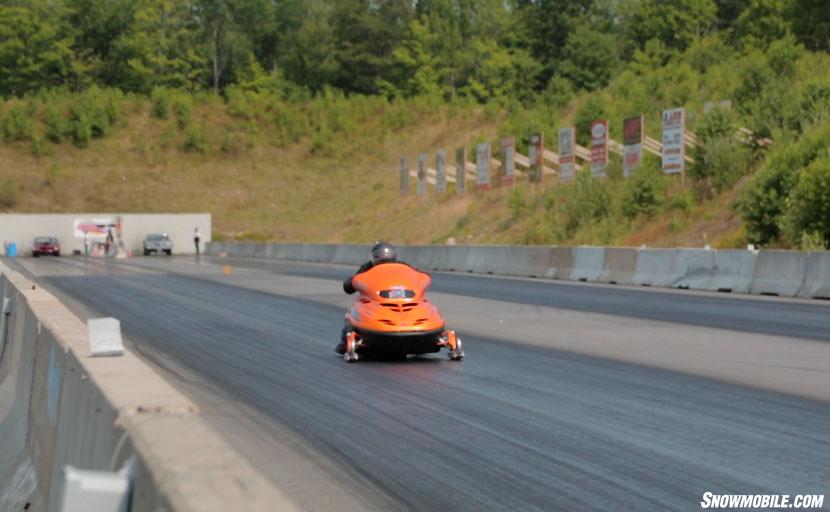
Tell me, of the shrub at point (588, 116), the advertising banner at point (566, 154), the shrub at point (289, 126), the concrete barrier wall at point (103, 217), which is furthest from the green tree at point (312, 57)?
the advertising banner at point (566, 154)

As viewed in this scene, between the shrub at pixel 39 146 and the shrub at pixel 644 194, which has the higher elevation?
the shrub at pixel 39 146

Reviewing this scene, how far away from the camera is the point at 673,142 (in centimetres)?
4103

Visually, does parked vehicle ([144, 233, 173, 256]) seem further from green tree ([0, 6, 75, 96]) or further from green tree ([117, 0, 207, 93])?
green tree ([117, 0, 207, 93])

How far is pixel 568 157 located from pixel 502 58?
7323cm

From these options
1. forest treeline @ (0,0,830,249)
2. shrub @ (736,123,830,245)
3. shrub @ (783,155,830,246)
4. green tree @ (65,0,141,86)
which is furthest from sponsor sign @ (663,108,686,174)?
green tree @ (65,0,141,86)

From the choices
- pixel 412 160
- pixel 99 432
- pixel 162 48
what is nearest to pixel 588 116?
pixel 412 160

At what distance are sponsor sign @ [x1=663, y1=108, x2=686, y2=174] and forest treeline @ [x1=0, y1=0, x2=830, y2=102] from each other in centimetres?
6787

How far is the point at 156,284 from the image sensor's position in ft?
115

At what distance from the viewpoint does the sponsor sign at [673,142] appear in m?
40.4

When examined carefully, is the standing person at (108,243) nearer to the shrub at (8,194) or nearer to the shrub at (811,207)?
the shrub at (8,194)

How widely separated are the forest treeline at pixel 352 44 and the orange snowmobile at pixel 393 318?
95.1 m

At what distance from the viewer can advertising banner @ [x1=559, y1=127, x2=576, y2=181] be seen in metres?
50.4

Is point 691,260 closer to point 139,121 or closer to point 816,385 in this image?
point 816,385

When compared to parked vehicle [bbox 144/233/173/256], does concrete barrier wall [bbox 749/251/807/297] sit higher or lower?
higher
